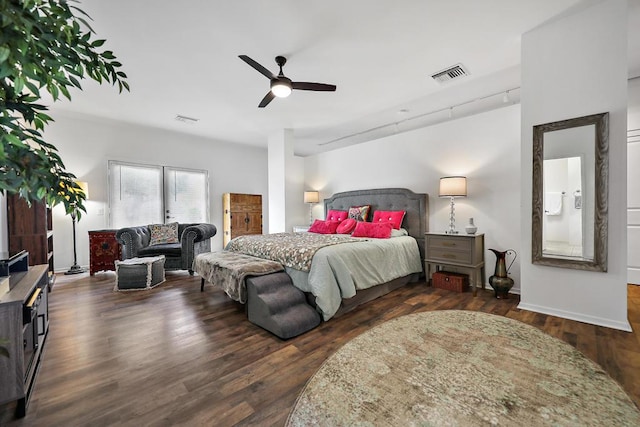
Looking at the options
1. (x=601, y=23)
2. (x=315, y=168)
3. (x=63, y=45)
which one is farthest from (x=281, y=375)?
(x=315, y=168)

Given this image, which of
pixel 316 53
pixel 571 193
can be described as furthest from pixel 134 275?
pixel 571 193

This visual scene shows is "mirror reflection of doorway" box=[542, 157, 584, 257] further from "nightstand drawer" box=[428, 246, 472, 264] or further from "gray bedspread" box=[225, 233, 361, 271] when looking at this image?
"gray bedspread" box=[225, 233, 361, 271]

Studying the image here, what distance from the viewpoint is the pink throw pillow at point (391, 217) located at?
4.38m

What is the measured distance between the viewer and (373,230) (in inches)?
160

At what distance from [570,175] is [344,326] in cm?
260

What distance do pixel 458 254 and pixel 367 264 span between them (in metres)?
1.37

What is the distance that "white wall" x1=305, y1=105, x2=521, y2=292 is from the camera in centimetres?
361

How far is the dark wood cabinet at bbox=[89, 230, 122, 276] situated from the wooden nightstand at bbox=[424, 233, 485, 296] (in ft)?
16.9

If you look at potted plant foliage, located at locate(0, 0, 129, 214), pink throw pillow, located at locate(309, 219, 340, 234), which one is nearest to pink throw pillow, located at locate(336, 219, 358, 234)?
pink throw pillow, located at locate(309, 219, 340, 234)

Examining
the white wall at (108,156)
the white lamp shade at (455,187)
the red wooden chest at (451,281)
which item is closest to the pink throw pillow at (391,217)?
the white lamp shade at (455,187)

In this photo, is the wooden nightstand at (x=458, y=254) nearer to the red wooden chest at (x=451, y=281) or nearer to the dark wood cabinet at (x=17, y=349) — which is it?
the red wooden chest at (x=451, y=281)

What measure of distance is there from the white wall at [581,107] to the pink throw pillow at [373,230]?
1.62 m

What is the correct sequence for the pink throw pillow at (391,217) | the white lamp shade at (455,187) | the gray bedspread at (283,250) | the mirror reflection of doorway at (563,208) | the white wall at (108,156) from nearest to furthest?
the mirror reflection of doorway at (563,208), the gray bedspread at (283,250), the white lamp shade at (455,187), the pink throw pillow at (391,217), the white wall at (108,156)

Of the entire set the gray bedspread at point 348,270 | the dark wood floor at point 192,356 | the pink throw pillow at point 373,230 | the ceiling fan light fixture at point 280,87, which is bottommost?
the dark wood floor at point 192,356
